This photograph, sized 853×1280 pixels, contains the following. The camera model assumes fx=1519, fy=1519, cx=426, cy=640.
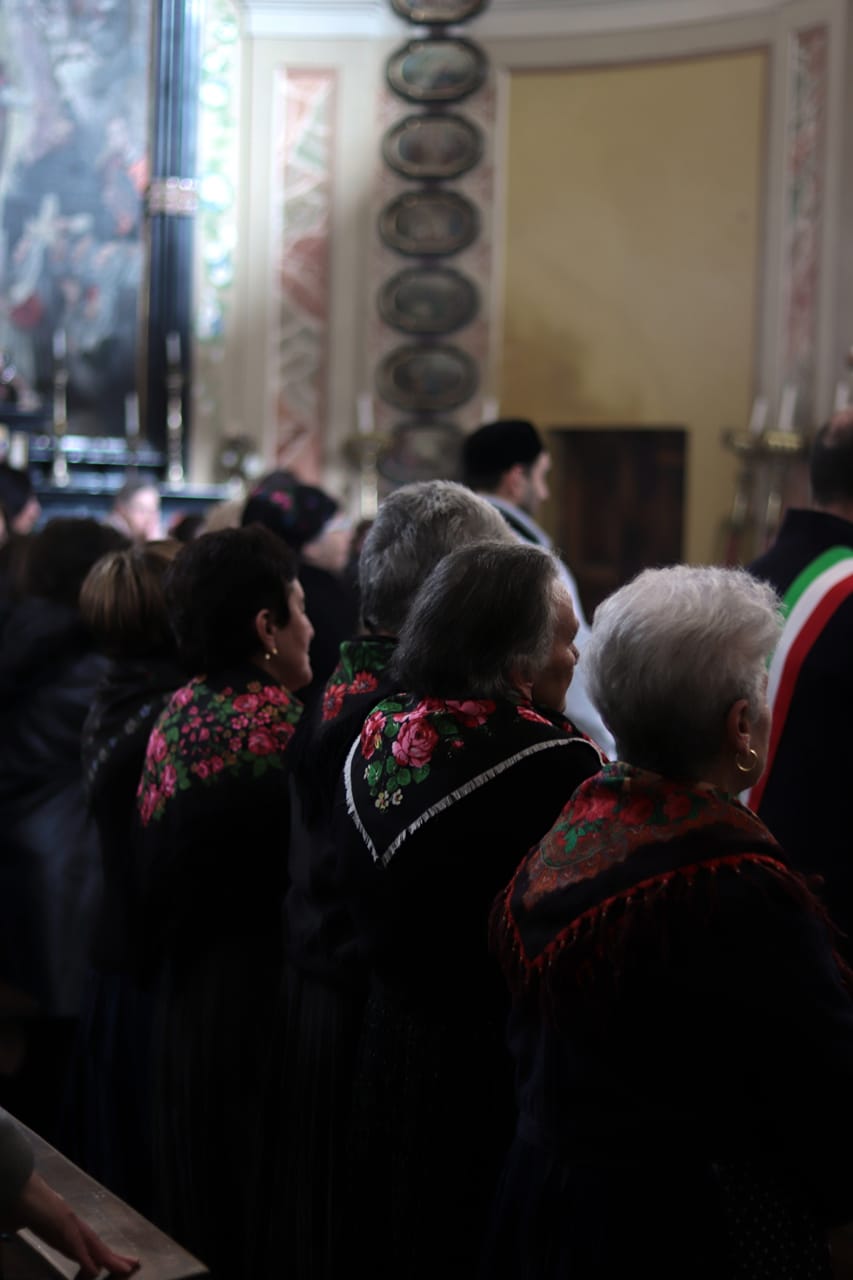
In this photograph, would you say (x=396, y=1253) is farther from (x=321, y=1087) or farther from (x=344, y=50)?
(x=344, y=50)

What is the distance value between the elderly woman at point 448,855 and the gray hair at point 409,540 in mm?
259

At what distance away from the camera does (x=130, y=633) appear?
10.5 feet

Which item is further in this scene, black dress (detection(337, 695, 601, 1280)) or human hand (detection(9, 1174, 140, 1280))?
black dress (detection(337, 695, 601, 1280))

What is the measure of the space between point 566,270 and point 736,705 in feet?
30.2

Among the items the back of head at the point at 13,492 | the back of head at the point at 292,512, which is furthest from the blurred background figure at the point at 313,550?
the back of head at the point at 13,492

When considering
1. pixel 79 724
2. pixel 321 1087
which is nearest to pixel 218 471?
pixel 79 724

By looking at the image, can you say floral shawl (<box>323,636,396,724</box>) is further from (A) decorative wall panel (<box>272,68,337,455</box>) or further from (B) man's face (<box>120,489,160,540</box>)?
(A) decorative wall panel (<box>272,68,337,455</box>)

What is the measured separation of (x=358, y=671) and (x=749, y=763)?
0.85 metres

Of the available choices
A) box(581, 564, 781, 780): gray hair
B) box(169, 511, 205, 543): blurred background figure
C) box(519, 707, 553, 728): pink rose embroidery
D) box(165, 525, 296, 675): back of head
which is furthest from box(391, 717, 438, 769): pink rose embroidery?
box(169, 511, 205, 543): blurred background figure

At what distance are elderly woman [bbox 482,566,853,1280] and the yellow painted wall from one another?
8508 millimetres

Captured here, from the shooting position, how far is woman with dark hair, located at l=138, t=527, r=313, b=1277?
2697mm

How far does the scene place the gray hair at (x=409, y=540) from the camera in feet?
7.95

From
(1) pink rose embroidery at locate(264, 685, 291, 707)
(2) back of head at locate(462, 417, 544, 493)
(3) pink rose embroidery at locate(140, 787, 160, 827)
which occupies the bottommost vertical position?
(3) pink rose embroidery at locate(140, 787, 160, 827)

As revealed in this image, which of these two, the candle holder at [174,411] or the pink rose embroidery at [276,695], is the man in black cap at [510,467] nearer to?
the pink rose embroidery at [276,695]
